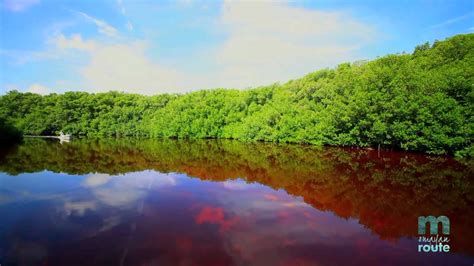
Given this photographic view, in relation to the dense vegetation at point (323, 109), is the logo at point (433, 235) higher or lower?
lower

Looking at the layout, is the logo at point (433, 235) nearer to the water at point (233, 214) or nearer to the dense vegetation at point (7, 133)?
the water at point (233, 214)

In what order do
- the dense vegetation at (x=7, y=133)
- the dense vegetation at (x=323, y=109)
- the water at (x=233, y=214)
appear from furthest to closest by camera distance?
the dense vegetation at (x=7, y=133), the dense vegetation at (x=323, y=109), the water at (x=233, y=214)

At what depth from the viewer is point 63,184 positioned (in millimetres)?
12539

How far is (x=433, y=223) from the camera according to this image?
7797 mm

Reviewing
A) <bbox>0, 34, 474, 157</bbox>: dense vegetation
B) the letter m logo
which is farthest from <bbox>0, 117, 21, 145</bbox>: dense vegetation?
the letter m logo

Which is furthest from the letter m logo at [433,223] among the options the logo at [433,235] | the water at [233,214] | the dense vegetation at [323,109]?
the dense vegetation at [323,109]

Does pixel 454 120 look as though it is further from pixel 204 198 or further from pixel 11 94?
pixel 11 94

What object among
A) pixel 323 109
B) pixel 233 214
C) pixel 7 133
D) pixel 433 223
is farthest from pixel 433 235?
pixel 7 133

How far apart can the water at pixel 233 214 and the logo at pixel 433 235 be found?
0.16 metres

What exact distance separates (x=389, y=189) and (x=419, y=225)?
150 inches

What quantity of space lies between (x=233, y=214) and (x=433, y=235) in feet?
16.1

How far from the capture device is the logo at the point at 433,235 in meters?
6.35

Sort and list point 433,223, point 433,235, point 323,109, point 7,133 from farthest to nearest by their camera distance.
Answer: point 7,133, point 323,109, point 433,223, point 433,235

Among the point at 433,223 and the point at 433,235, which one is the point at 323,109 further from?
the point at 433,235
